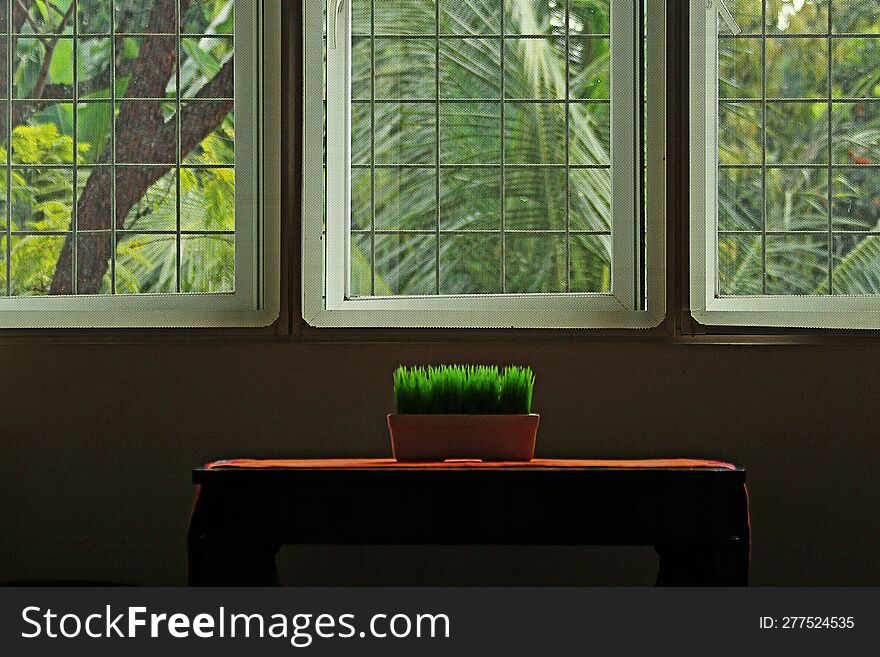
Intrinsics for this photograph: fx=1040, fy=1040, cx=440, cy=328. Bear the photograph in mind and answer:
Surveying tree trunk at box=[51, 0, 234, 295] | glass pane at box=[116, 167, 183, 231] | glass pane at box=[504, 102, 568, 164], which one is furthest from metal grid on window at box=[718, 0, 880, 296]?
glass pane at box=[116, 167, 183, 231]

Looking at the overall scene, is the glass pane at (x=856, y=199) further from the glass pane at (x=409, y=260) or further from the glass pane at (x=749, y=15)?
the glass pane at (x=409, y=260)

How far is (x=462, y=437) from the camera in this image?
264 cm

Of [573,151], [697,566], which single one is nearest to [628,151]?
[573,151]

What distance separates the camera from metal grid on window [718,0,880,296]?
284 centimetres

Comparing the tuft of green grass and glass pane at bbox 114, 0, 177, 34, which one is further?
glass pane at bbox 114, 0, 177, 34

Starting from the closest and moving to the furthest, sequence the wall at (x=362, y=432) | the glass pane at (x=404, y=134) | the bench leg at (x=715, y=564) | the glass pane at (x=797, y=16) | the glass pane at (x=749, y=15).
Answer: the bench leg at (x=715, y=564)
the glass pane at (x=797, y=16)
the glass pane at (x=749, y=15)
the wall at (x=362, y=432)
the glass pane at (x=404, y=134)

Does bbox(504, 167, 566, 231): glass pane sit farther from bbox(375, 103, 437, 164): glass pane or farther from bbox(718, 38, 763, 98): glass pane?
bbox(718, 38, 763, 98): glass pane

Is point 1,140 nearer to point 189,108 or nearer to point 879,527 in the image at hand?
point 189,108

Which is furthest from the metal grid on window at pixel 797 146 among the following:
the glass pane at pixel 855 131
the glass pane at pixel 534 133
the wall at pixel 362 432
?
the glass pane at pixel 534 133

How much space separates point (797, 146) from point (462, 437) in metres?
1.28

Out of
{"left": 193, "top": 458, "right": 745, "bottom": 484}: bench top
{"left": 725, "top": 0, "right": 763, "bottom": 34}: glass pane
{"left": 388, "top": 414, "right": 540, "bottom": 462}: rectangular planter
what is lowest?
{"left": 193, "top": 458, "right": 745, "bottom": 484}: bench top

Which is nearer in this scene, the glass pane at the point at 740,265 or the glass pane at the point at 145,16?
the glass pane at the point at 740,265

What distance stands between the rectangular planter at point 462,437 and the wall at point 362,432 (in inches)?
21.9

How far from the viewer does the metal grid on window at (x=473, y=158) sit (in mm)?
3240
